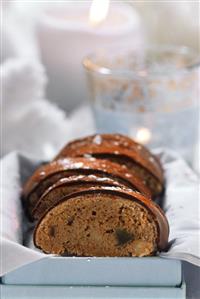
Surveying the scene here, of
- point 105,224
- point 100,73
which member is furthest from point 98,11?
point 105,224

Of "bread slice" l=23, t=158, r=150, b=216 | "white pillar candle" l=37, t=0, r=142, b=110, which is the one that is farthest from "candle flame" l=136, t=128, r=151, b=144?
"bread slice" l=23, t=158, r=150, b=216

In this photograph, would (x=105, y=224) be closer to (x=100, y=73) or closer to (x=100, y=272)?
(x=100, y=272)

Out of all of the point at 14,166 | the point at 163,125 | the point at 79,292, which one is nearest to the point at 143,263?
the point at 79,292

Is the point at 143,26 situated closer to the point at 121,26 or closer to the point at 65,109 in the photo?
the point at 121,26

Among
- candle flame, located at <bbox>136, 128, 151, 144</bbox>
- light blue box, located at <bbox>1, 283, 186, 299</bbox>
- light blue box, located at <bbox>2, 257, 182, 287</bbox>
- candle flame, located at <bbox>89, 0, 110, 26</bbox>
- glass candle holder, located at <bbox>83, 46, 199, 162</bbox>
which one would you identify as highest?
light blue box, located at <bbox>2, 257, 182, 287</bbox>

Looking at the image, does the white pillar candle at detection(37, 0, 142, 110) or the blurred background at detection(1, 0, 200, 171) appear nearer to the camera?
the blurred background at detection(1, 0, 200, 171)

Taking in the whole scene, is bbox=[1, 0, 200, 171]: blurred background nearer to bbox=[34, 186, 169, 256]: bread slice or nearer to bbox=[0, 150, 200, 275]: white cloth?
bbox=[0, 150, 200, 275]: white cloth

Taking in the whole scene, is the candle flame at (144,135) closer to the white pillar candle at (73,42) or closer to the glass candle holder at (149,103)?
the glass candle holder at (149,103)
